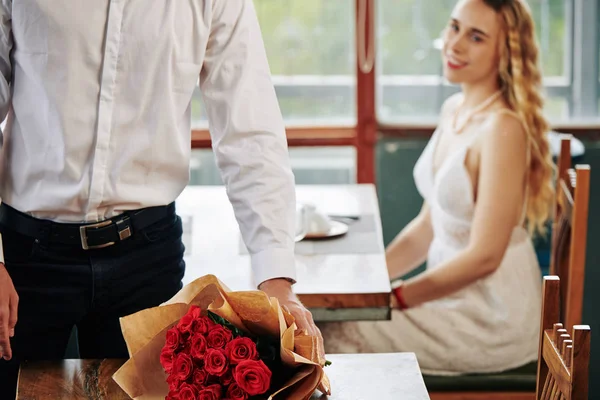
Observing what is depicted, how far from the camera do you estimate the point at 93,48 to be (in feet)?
5.38

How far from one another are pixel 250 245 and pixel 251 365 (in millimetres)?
430

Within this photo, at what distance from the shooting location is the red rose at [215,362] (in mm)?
1297

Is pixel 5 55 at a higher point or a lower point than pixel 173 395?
higher

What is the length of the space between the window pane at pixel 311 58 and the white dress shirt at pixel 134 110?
2144mm

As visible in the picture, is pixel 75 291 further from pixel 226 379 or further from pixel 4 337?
pixel 226 379

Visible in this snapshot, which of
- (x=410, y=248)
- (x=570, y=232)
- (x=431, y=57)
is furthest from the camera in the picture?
(x=431, y=57)

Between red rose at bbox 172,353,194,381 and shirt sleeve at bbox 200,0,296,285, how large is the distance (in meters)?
0.37

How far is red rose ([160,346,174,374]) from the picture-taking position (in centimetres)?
133

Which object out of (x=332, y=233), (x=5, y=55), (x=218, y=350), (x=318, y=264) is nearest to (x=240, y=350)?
(x=218, y=350)

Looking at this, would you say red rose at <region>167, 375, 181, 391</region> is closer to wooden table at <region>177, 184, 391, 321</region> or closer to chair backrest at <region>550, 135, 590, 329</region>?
wooden table at <region>177, 184, 391, 321</region>

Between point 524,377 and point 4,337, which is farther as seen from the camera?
point 524,377

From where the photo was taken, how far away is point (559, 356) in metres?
1.41

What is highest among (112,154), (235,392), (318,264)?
(112,154)

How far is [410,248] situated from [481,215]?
0.55 meters
